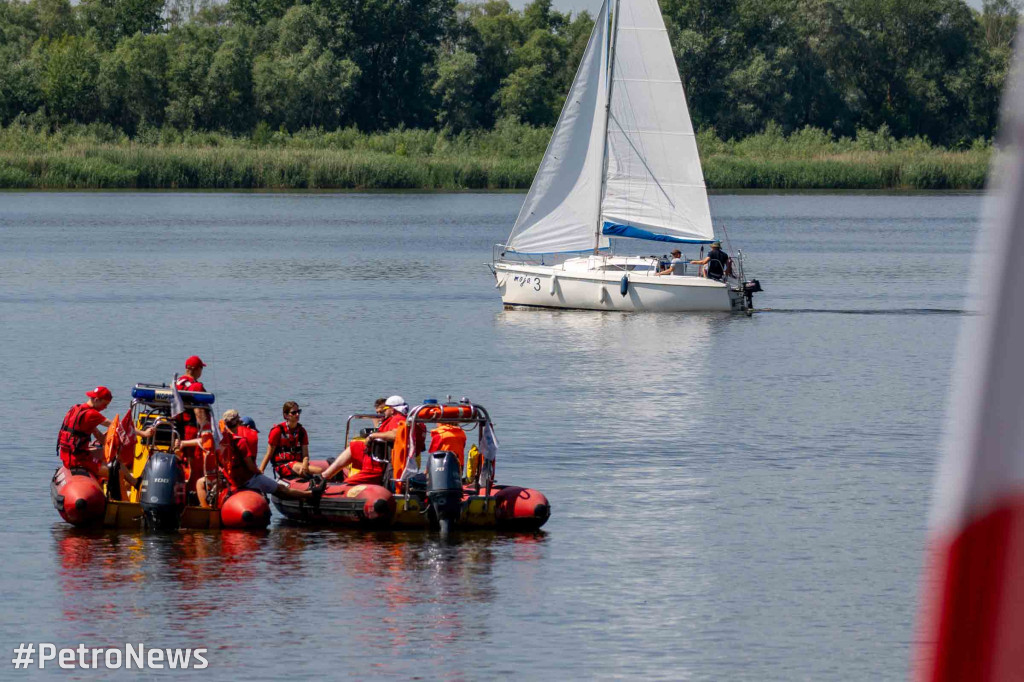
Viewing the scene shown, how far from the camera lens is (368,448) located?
808 inches

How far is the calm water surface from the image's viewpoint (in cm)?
1616

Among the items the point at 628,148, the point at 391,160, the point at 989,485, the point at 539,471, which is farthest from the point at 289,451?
the point at 391,160

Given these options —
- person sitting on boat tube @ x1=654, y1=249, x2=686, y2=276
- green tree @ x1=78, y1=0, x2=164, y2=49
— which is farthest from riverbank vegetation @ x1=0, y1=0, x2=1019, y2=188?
person sitting on boat tube @ x1=654, y1=249, x2=686, y2=276

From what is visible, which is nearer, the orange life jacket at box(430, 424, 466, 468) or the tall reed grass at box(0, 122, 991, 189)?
the orange life jacket at box(430, 424, 466, 468)

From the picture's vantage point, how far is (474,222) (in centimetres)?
10506

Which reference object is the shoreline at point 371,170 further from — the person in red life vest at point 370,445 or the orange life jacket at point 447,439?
the orange life jacket at point 447,439

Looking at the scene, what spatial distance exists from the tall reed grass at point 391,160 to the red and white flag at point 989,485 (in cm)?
11391

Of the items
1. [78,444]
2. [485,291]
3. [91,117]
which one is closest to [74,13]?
A: [91,117]

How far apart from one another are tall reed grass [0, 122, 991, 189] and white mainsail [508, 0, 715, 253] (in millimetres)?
66254

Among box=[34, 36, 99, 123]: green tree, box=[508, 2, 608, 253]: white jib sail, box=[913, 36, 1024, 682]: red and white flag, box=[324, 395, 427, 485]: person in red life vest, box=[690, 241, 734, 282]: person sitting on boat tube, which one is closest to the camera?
box=[913, 36, 1024, 682]: red and white flag

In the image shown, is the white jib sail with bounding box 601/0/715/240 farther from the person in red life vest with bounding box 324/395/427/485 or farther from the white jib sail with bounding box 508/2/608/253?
the person in red life vest with bounding box 324/395/427/485

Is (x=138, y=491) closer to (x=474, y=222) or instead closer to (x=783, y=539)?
(x=783, y=539)

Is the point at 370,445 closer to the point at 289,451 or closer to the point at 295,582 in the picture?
the point at 289,451

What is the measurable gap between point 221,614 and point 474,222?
88.8 meters
